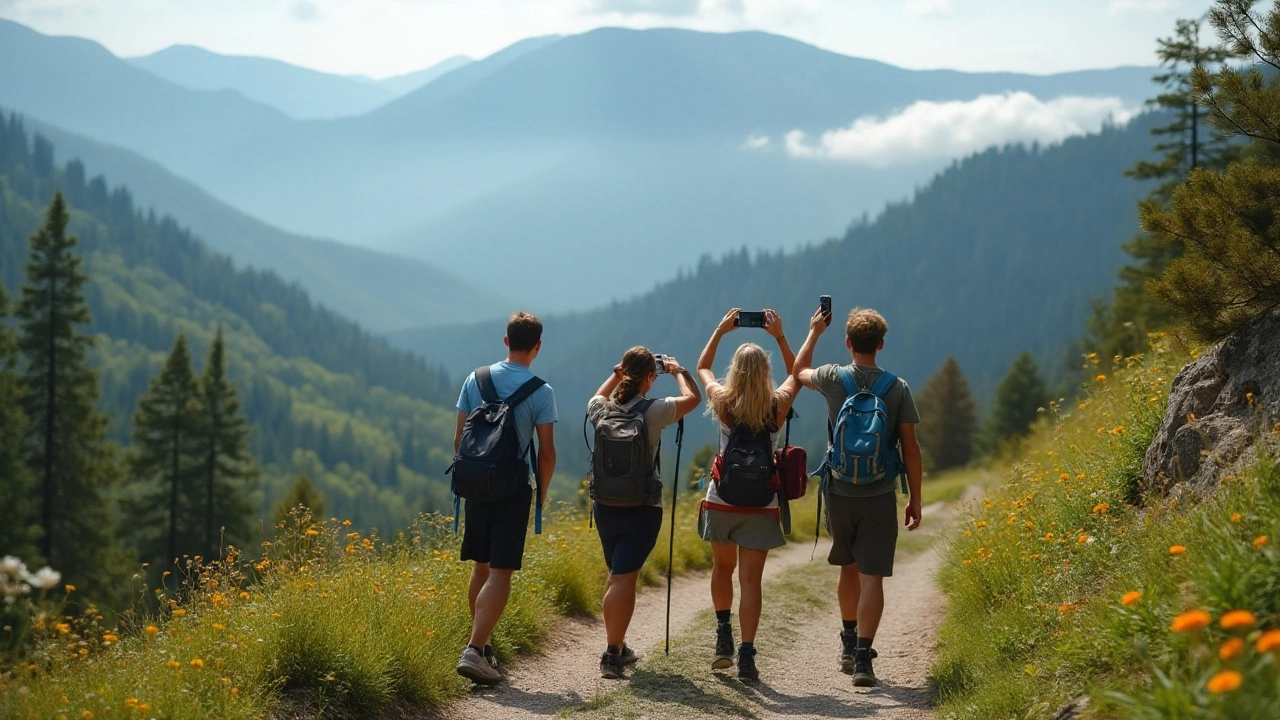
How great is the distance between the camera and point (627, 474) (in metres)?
7.09

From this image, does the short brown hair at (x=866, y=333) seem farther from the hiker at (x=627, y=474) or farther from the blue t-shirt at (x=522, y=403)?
the blue t-shirt at (x=522, y=403)

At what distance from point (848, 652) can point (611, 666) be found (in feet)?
5.69

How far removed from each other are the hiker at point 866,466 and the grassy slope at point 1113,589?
0.76 m

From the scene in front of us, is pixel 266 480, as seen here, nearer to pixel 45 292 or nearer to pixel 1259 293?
pixel 45 292

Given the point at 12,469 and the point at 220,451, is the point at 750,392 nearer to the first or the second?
the point at 12,469

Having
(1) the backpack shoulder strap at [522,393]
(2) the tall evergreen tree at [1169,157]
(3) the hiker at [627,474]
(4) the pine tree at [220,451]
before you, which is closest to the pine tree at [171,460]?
(4) the pine tree at [220,451]

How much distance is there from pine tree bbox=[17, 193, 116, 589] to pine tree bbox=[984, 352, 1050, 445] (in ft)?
146

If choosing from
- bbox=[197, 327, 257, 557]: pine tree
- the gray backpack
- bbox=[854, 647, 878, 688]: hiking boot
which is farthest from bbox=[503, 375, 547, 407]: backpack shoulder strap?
bbox=[197, 327, 257, 557]: pine tree

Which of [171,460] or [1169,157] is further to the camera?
[171,460]

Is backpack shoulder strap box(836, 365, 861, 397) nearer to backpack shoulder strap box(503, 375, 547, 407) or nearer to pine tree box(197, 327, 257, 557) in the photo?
backpack shoulder strap box(503, 375, 547, 407)

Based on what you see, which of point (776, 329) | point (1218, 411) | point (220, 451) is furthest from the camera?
point (220, 451)

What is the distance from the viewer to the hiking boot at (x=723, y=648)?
7246 mm

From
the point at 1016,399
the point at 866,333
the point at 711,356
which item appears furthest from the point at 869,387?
the point at 1016,399

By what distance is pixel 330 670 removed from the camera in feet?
20.2
